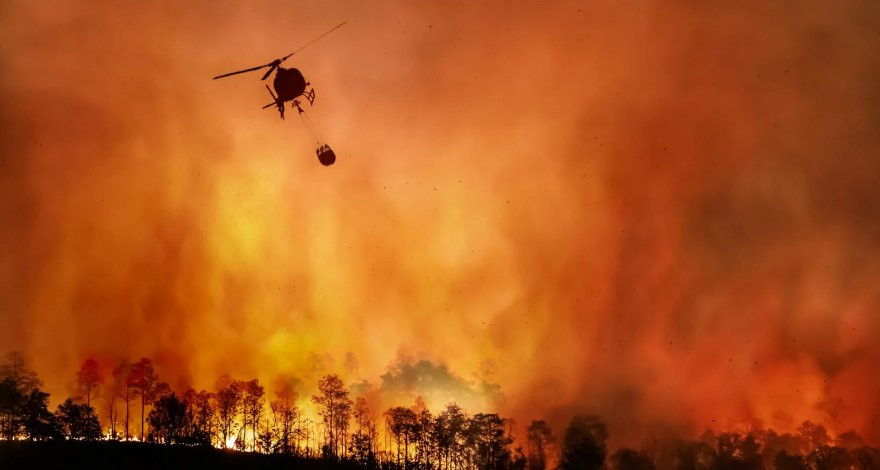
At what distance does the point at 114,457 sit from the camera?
90.8m

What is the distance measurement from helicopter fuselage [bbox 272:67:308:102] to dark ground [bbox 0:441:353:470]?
5237cm

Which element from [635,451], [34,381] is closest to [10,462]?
[34,381]

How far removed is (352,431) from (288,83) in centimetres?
12513

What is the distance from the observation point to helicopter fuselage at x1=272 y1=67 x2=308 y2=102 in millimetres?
69812

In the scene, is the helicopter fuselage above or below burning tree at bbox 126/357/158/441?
above

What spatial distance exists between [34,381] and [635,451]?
12937 centimetres

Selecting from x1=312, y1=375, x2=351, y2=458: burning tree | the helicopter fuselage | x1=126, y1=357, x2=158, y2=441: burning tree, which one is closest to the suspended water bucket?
the helicopter fuselage

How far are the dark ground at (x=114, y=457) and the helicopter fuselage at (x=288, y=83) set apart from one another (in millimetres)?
52370

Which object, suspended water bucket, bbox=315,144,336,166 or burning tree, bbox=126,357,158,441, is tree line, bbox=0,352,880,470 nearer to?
burning tree, bbox=126,357,158,441

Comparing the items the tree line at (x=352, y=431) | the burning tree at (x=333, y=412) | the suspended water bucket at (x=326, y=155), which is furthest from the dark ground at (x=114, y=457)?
the suspended water bucket at (x=326, y=155)

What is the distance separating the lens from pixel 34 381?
135 meters

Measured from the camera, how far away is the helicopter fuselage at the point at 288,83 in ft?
229

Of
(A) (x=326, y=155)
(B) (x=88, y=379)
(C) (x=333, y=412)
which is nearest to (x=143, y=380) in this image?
(B) (x=88, y=379)

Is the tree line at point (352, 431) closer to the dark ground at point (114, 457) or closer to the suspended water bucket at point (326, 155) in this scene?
the dark ground at point (114, 457)
